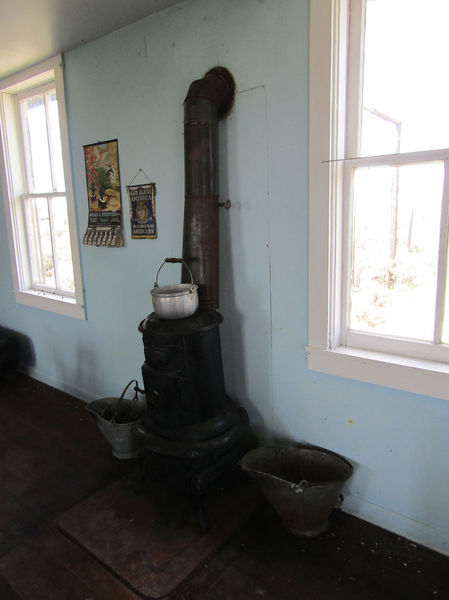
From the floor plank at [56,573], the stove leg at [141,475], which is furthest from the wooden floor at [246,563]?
the stove leg at [141,475]

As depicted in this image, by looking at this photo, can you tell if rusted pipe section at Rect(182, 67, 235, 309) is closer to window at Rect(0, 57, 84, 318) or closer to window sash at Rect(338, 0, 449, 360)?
window sash at Rect(338, 0, 449, 360)

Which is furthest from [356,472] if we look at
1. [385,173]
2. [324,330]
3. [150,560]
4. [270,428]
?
[385,173]

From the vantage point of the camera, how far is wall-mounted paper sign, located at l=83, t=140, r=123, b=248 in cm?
261

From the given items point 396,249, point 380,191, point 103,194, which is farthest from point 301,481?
point 103,194

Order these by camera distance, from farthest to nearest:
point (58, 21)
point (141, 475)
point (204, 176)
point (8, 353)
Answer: point (8, 353), point (58, 21), point (141, 475), point (204, 176)

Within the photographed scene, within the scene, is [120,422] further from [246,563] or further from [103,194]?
[103,194]

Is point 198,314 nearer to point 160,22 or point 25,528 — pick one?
point 25,528

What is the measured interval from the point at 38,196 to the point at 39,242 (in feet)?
1.35

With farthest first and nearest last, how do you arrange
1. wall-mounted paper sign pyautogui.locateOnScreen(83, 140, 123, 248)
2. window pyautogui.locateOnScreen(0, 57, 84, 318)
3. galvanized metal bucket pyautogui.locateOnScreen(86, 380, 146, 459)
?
window pyautogui.locateOnScreen(0, 57, 84, 318) → wall-mounted paper sign pyautogui.locateOnScreen(83, 140, 123, 248) → galvanized metal bucket pyautogui.locateOnScreen(86, 380, 146, 459)

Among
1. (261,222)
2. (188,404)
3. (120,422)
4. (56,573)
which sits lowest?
(56,573)

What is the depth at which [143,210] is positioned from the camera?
8.15 feet

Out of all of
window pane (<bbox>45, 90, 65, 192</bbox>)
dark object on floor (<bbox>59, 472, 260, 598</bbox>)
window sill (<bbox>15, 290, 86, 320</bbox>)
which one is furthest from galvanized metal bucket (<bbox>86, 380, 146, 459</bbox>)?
window pane (<bbox>45, 90, 65, 192</bbox>)

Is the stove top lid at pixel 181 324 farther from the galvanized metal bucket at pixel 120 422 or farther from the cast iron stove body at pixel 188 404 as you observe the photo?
the galvanized metal bucket at pixel 120 422

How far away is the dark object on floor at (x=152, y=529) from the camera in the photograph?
165cm
